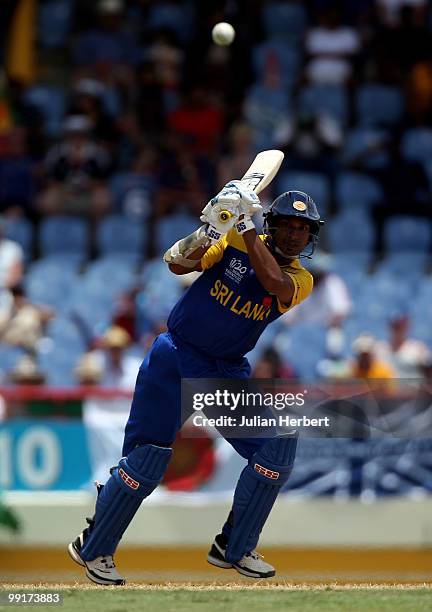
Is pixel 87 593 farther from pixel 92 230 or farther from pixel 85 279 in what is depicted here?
pixel 92 230

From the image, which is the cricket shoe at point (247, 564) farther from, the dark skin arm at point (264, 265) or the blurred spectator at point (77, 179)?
the blurred spectator at point (77, 179)

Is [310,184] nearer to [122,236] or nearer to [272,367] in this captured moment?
[122,236]

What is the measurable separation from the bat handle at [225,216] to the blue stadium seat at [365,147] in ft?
22.1

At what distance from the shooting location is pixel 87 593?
6.25 meters

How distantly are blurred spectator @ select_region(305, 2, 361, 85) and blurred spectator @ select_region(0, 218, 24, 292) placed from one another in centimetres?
340

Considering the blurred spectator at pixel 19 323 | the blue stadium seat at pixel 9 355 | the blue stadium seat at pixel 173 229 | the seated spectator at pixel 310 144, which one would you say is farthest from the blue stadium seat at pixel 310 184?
the blue stadium seat at pixel 9 355

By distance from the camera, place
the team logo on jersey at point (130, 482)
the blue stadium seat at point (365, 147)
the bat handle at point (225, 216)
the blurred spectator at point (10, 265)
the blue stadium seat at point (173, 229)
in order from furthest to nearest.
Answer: the blue stadium seat at point (365, 147) → the blue stadium seat at point (173, 229) → the blurred spectator at point (10, 265) → the team logo on jersey at point (130, 482) → the bat handle at point (225, 216)

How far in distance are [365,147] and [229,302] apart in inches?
265

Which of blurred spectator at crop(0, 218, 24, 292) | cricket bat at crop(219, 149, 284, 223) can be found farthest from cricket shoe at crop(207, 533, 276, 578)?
blurred spectator at crop(0, 218, 24, 292)

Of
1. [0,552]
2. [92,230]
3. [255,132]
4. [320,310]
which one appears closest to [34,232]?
[92,230]

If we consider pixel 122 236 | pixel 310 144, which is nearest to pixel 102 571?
pixel 122 236

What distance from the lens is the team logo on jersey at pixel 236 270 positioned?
6.16 metres

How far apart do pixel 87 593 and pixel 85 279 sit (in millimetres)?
5608

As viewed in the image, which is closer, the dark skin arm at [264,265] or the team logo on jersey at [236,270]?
the dark skin arm at [264,265]
